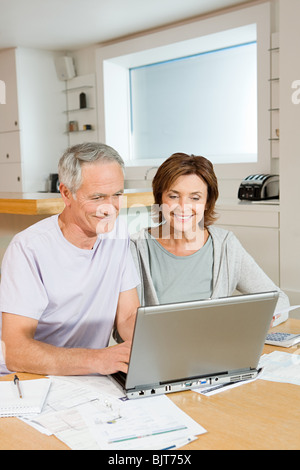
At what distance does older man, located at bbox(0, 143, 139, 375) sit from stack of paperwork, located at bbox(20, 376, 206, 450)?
128 millimetres

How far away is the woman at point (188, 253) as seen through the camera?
1943 mm

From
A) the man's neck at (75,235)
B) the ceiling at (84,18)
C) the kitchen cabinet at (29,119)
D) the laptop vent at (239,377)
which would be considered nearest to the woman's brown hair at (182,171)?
the man's neck at (75,235)

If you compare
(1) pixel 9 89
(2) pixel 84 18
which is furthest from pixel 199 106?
(1) pixel 9 89

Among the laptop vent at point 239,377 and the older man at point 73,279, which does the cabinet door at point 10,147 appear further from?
the laptop vent at point 239,377

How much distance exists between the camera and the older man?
1.39 m

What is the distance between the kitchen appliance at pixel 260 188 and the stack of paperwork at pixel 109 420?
268 cm

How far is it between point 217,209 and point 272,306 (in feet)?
9.04

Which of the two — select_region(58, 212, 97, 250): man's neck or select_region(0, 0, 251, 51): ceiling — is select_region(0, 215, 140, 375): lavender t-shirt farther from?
select_region(0, 0, 251, 51): ceiling

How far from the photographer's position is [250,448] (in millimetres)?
970

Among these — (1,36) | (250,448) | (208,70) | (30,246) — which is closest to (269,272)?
(208,70)

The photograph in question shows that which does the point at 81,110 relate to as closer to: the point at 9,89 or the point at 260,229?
the point at 9,89

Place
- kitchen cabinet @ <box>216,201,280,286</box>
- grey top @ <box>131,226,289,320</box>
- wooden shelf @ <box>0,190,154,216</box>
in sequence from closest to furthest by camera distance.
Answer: grey top @ <box>131,226,289,320</box> → wooden shelf @ <box>0,190,154,216</box> → kitchen cabinet @ <box>216,201,280,286</box>

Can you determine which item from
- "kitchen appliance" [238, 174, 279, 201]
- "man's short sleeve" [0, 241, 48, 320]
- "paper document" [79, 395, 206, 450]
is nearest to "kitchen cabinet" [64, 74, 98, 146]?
"kitchen appliance" [238, 174, 279, 201]

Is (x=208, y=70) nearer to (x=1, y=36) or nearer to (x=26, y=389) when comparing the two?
(x=1, y=36)
